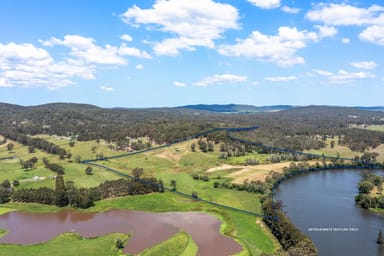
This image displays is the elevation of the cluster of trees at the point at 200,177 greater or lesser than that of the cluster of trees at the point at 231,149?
lesser

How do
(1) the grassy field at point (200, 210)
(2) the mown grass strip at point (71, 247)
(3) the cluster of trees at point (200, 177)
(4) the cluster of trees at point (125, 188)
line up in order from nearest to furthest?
1. (2) the mown grass strip at point (71, 247)
2. (1) the grassy field at point (200, 210)
3. (4) the cluster of trees at point (125, 188)
4. (3) the cluster of trees at point (200, 177)

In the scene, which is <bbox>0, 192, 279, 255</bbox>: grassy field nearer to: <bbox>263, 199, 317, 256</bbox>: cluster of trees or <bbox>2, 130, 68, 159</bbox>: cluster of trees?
<bbox>263, 199, 317, 256</bbox>: cluster of trees

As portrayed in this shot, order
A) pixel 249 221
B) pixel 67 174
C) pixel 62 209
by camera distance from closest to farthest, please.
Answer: pixel 249 221 → pixel 62 209 → pixel 67 174

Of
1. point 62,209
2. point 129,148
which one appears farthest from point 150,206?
point 129,148

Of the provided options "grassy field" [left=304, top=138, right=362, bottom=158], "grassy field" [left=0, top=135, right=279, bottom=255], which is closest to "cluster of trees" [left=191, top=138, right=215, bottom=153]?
"grassy field" [left=0, top=135, right=279, bottom=255]

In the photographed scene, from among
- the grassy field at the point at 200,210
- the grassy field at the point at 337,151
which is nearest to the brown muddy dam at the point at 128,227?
the grassy field at the point at 200,210

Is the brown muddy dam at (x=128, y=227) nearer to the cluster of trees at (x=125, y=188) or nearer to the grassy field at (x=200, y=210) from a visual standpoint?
the grassy field at (x=200, y=210)

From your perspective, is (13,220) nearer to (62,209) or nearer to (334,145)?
(62,209)

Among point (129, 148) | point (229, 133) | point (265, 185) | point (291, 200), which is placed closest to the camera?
point (291, 200)
